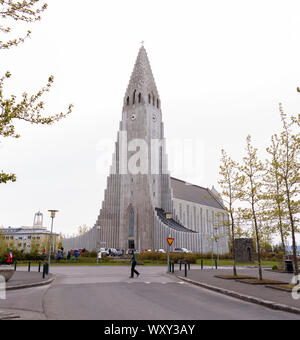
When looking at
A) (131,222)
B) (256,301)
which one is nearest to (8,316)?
(256,301)

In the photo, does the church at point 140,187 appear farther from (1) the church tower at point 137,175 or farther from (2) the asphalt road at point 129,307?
(2) the asphalt road at point 129,307

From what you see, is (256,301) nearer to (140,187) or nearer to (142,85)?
(140,187)

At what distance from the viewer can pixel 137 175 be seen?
67.2 m

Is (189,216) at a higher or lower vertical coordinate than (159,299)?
higher

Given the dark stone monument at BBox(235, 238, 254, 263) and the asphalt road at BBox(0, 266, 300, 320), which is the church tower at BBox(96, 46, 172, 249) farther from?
the asphalt road at BBox(0, 266, 300, 320)

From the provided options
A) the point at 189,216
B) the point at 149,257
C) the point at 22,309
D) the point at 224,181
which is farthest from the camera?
the point at 189,216

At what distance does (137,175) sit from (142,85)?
73.2 feet

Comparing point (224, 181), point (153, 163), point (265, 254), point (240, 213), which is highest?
point (153, 163)

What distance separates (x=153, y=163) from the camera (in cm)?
6731

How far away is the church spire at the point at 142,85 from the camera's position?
71.8m

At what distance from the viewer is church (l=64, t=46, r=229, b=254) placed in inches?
2506
